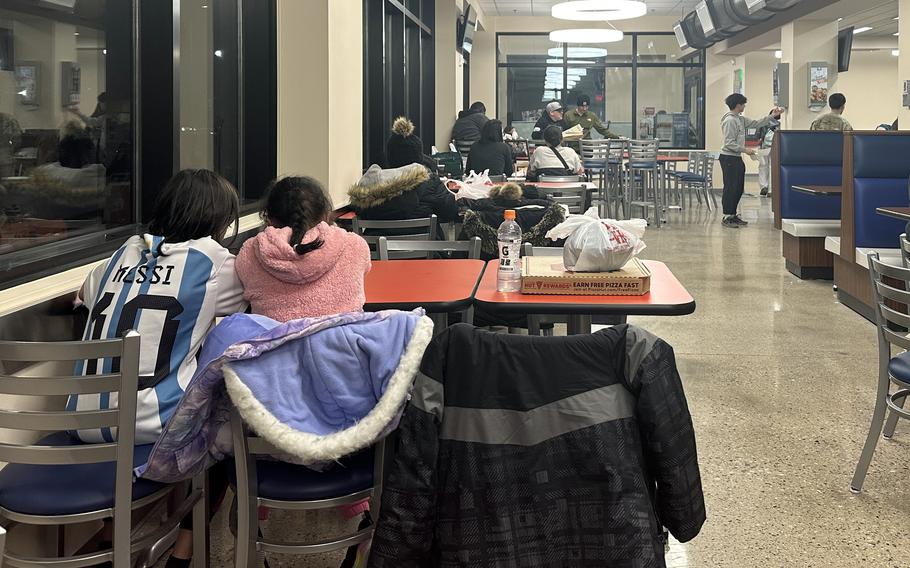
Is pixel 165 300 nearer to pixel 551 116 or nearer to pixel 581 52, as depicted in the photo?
pixel 551 116

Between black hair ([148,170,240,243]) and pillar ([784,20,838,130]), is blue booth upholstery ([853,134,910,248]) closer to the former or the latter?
black hair ([148,170,240,243])

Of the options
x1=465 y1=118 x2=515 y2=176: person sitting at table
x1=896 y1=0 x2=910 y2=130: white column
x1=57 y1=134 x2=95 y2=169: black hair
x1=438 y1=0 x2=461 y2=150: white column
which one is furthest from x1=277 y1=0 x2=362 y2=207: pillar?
x1=438 y1=0 x2=461 y2=150: white column

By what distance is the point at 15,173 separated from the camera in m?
2.67

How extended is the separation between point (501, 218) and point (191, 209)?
2234 mm

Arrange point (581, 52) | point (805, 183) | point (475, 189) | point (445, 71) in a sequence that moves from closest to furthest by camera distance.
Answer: point (475, 189) → point (805, 183) → point (445, 71) → point (581, 52)

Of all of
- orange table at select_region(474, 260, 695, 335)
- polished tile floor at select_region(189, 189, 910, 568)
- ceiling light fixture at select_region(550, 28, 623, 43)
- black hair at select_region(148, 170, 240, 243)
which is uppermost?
ceiling light fixture at select_region(550, 28, 623, 43)

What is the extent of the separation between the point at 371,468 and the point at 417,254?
8.58ft

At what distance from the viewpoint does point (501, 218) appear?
4.47m

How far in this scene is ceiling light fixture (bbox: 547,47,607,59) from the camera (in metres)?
18.7

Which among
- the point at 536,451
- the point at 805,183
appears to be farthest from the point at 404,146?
the point at 536,451

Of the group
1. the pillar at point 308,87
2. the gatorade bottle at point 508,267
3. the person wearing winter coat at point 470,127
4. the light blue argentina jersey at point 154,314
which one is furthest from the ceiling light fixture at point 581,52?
the light blue argentina jersey at point 154,314

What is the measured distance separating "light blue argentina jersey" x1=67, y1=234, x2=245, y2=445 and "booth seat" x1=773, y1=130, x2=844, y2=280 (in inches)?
249

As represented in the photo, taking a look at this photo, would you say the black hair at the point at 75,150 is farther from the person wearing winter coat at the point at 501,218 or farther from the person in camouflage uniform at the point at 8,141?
the person wearing winter coat at the point at 501,218

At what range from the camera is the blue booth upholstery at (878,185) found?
6238 millimetres
